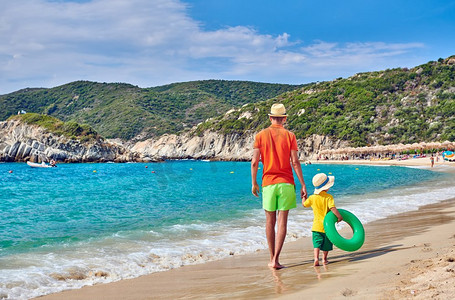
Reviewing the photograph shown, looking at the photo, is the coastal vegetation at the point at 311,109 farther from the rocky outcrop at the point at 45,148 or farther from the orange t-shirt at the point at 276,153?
the orange t-shirt at the point at 276,153

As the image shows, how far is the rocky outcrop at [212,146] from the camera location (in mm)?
82750

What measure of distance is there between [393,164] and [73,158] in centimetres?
5965

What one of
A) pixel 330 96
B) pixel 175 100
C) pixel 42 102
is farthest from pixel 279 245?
pixel 42 102

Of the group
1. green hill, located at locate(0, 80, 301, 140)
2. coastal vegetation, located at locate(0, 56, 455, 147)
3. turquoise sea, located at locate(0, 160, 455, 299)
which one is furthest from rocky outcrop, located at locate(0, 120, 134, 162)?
turquoise sea, located at locate(0, 160, 455, 299)

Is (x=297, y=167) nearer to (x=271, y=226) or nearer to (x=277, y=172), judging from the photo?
(x=277, y=172)

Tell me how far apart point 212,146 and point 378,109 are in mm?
40050

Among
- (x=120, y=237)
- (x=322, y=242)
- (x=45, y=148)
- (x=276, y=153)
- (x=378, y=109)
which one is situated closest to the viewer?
(x=276, y=153)

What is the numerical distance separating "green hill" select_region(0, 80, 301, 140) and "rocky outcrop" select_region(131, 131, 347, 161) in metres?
13.2

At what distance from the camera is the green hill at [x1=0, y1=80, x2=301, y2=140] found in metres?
134

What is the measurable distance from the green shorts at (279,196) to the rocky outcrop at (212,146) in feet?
252

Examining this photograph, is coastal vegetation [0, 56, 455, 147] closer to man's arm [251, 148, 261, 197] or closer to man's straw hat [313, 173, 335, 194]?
man's straw hat [313, 173, 335, 194]

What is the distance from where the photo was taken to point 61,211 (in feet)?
48.2

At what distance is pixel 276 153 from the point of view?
221 inches

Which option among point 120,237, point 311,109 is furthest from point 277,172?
point 311,109
